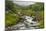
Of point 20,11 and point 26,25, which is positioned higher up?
point 20,11

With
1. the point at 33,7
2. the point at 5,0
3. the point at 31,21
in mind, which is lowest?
the point at 31,21

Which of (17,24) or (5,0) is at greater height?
(5,0)

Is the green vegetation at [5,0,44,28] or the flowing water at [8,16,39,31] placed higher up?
the green vegetation at [5,0,44,28]

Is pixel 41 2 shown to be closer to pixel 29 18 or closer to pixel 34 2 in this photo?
pixel 34 2

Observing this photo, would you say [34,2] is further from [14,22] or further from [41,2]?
[14,22]

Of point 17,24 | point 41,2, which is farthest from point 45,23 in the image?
point 17,24

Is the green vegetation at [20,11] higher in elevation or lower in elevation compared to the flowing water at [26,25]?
higher
